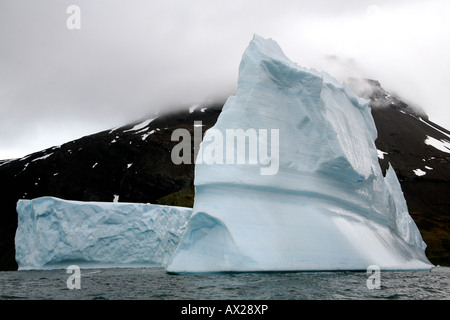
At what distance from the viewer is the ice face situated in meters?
21.2

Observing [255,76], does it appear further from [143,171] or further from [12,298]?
[143,171]

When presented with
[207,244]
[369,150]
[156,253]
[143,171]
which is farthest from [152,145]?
[207,244]

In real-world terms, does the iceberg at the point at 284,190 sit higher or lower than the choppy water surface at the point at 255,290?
higher

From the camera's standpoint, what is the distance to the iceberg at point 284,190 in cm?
1142

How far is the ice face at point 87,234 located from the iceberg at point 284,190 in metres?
9.98

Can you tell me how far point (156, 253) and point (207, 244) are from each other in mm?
11817

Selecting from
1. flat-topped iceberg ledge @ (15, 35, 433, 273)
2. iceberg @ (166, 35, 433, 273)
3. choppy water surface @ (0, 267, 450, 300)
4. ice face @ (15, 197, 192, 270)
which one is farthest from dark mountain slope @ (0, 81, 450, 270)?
choppy water surface @ (0, 267, 450, 300)

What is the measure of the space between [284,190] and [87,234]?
12.5m
